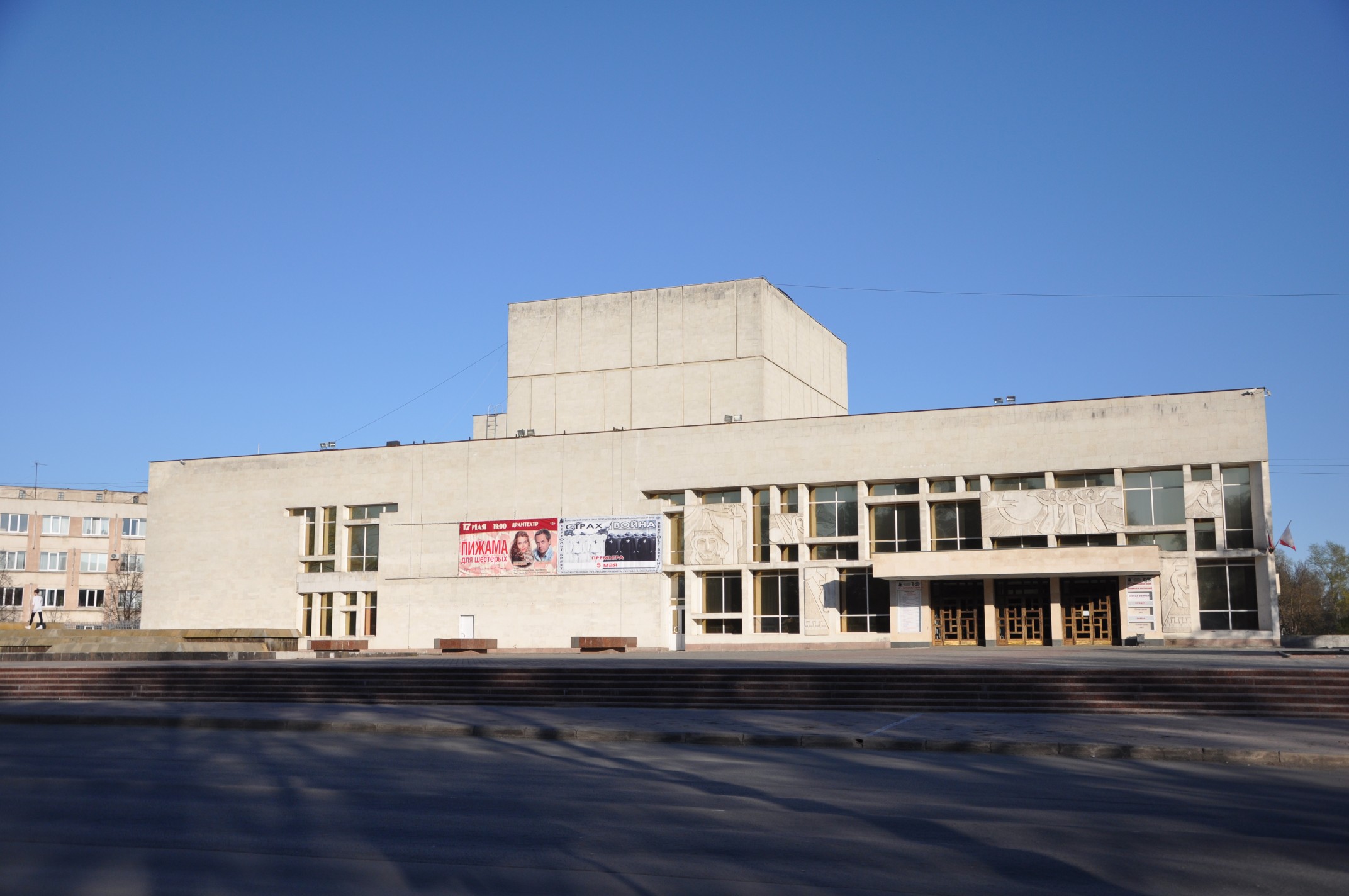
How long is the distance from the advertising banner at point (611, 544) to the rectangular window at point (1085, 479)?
16590 millimetres

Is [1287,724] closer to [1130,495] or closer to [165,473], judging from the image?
[1130,495]

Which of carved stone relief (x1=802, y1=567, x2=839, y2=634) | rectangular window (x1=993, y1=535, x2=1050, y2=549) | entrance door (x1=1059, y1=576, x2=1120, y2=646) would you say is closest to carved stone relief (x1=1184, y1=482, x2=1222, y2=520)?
entrance door (x1=1059, y1=576, x2=1120, y2=646)

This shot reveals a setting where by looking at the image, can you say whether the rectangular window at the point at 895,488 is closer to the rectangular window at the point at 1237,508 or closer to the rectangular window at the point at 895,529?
the rectangular window at the point at 895,529

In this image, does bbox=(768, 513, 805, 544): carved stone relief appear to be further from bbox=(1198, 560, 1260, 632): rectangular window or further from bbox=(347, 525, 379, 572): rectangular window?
bbox=(347, 525, 379, 572): rectangular window

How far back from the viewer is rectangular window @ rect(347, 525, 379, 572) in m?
54.8

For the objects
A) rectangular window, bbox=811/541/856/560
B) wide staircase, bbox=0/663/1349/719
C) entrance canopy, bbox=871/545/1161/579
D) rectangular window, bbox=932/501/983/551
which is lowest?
wide staircase, bbox=0/663/1349/719

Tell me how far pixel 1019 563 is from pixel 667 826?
35.4m

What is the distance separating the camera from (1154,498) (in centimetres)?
4312

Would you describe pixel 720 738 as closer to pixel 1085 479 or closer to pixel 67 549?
pixel 1085 479

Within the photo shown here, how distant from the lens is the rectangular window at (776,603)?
47781mm

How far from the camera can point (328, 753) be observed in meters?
16.2

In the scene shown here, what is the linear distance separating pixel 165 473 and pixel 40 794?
171ft

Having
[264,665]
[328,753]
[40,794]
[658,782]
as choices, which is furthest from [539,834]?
[264,665]

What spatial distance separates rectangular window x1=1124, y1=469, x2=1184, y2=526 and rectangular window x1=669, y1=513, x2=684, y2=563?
1827cm
